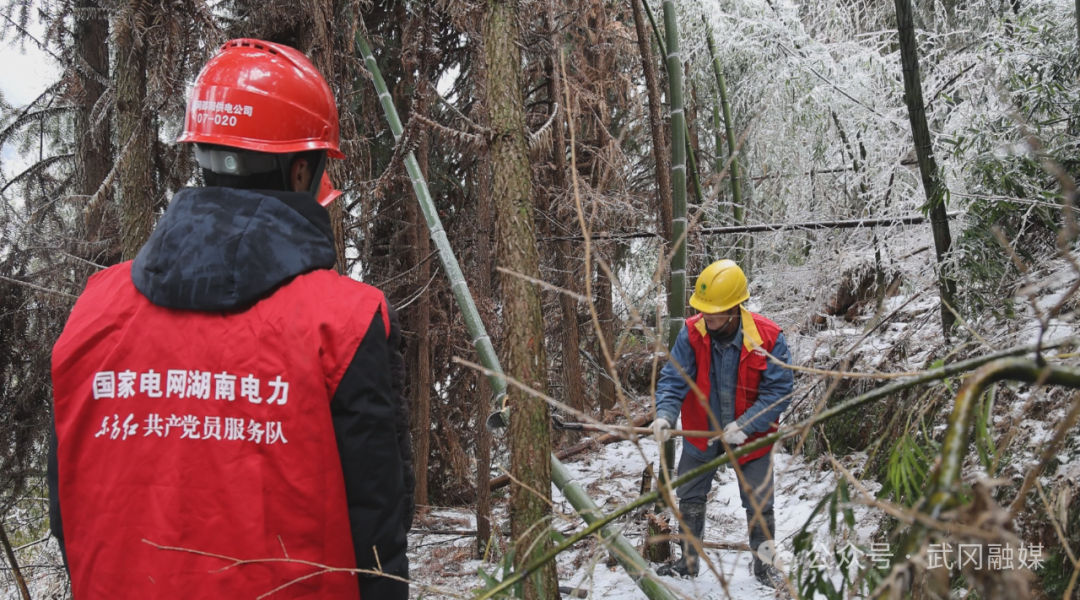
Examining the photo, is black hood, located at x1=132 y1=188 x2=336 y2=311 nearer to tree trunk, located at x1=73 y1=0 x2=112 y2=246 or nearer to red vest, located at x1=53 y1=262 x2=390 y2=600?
red vest, located at x1=53 y1=262 x2=390 y2=600

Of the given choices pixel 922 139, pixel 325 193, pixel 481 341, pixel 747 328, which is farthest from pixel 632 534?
pixel 325 193

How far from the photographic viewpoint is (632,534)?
516 cm

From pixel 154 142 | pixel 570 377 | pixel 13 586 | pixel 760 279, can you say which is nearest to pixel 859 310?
pixel 760 279

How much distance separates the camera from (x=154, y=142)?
4.49m

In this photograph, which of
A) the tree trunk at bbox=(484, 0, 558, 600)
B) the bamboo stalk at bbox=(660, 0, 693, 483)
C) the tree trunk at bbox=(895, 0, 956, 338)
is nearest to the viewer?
the tree trunk at bbox=(484, 0, 558, 600)

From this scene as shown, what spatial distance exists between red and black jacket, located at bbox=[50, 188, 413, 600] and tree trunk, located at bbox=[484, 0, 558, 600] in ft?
2.67

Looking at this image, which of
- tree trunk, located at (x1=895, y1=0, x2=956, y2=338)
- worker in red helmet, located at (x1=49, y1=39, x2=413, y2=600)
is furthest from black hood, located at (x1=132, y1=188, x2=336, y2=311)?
tree trunk, located at (x1=895, y1=0, x2=956, y2=338)

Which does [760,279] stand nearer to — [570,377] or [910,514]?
[570,377]

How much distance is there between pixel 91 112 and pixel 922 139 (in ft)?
19.1

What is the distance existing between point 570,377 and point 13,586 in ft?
19.5

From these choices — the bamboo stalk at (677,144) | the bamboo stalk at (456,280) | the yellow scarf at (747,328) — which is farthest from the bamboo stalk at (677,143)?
the bamboo stalk at (456,280)

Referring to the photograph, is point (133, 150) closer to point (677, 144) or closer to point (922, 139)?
point (677, 144)

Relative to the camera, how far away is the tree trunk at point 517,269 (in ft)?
7.40

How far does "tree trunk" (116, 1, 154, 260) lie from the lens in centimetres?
399
